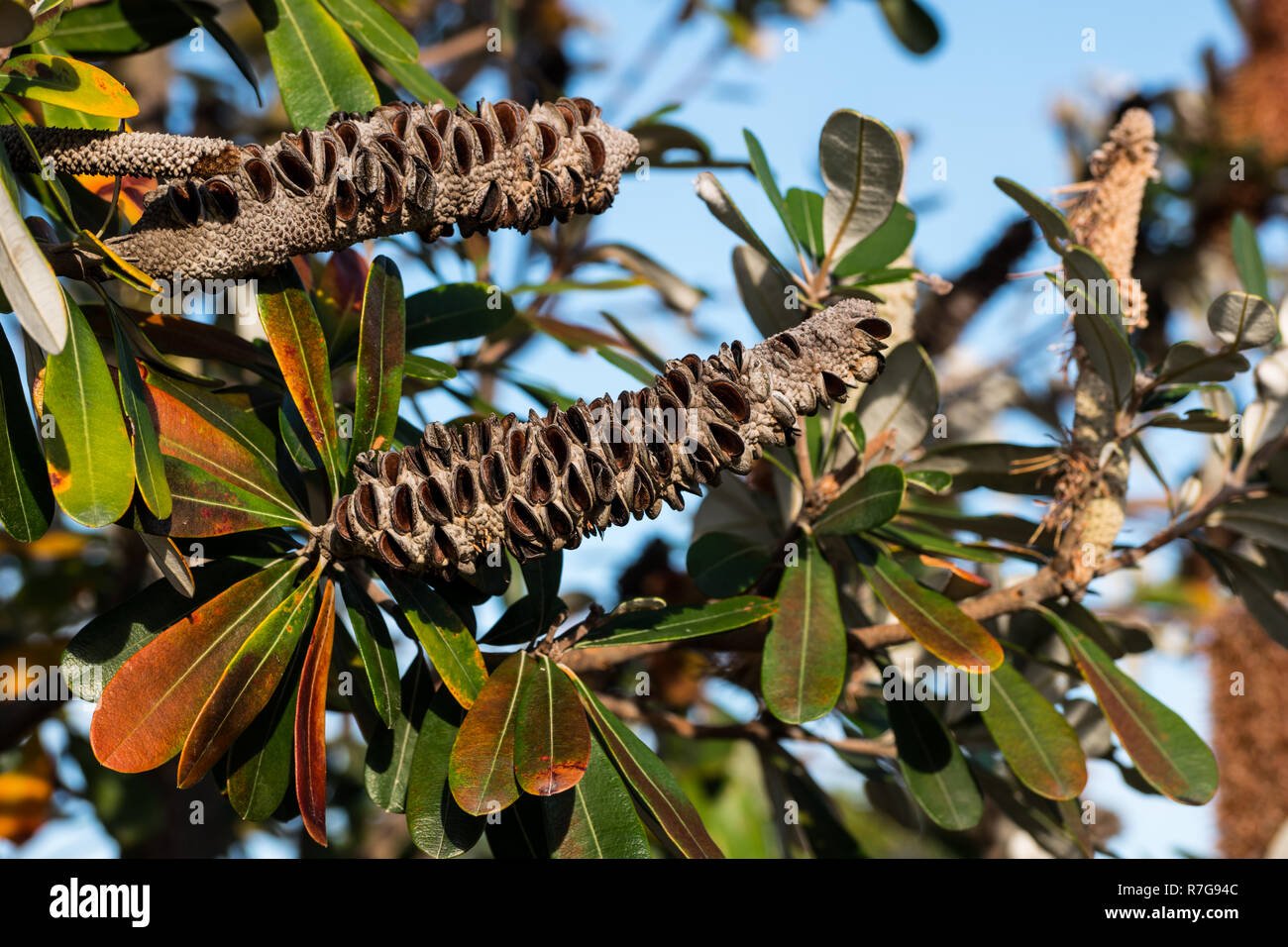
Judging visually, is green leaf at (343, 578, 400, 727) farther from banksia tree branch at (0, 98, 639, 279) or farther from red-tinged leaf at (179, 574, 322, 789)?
banksia tree branch at (0, 98, 639, 279)

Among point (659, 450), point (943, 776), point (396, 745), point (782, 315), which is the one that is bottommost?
point (943, 776)

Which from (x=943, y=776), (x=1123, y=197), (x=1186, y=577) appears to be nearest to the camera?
(x=943, y=776)

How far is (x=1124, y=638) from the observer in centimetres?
145

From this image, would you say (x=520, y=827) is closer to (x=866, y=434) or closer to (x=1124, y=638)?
(x=866, y=434)

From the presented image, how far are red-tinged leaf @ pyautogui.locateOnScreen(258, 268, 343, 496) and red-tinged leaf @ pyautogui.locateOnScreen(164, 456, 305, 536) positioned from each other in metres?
0.09

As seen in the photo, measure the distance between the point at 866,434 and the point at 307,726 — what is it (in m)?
0.78

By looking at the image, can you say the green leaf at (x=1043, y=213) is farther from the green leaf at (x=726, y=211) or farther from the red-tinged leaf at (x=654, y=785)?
the red-tinged leaf at (x=654, y=785)

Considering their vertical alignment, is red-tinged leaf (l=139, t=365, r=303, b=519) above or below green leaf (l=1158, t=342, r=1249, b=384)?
below

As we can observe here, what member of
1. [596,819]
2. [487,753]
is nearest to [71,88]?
[487,753]

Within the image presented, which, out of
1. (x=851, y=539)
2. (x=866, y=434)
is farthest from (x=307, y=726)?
(x=866, y=434)

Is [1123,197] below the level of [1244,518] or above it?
above

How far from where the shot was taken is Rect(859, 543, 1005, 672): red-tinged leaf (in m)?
1.04

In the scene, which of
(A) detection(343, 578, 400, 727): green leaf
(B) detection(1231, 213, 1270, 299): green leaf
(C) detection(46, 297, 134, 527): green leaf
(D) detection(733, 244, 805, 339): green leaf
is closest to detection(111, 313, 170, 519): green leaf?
(C) detection(46, 297, 134, 527): green leaf

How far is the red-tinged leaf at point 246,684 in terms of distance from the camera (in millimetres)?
847
